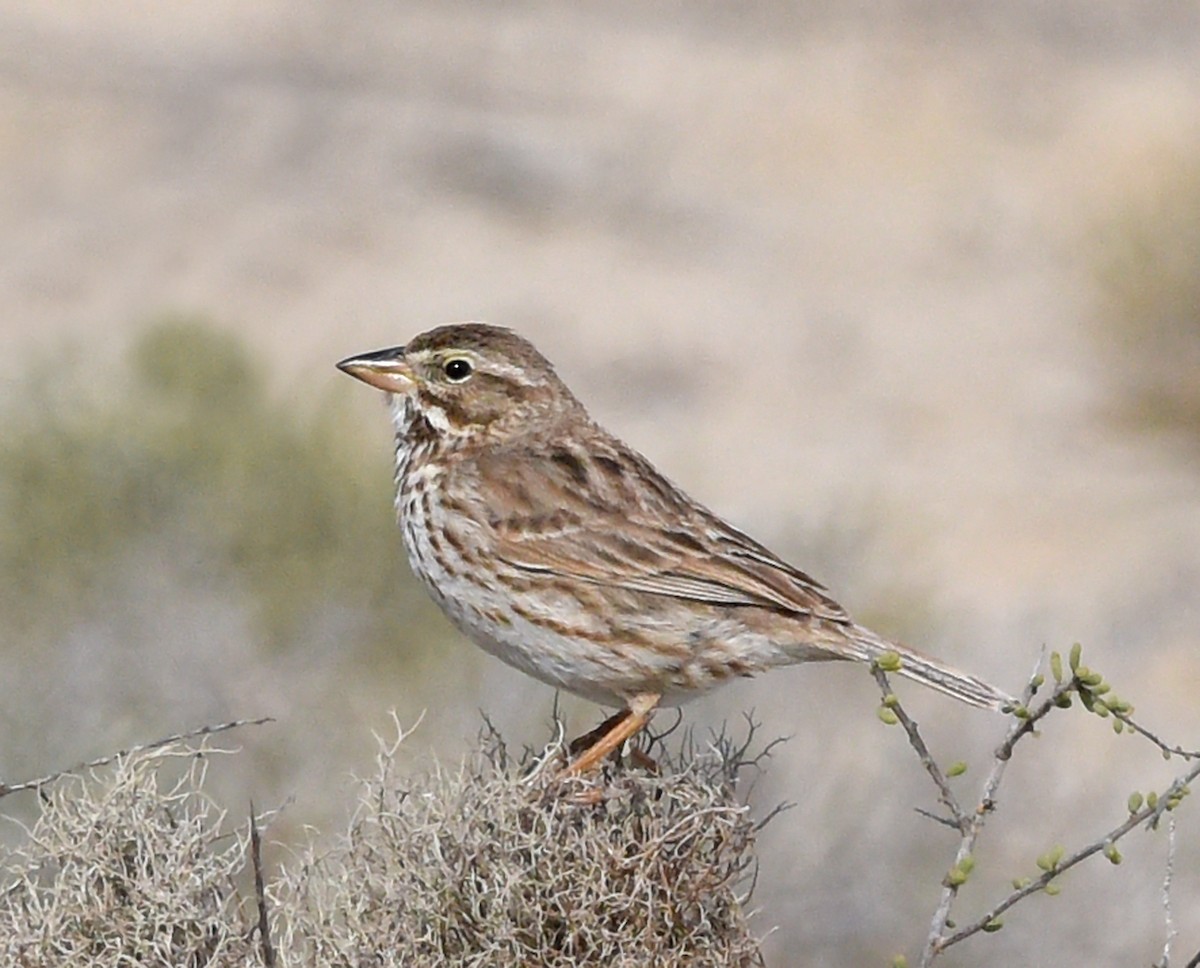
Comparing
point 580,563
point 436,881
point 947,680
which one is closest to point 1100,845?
point 436,881

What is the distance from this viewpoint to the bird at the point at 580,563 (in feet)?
18.7

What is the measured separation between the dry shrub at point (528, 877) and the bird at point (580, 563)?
2.50 ft

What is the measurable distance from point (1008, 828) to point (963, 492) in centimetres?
510

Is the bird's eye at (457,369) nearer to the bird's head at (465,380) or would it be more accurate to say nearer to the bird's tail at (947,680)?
the bird's head at (465,380)

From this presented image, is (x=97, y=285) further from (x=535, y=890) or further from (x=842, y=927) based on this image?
(x=535, y=890)

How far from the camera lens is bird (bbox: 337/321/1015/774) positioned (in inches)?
225

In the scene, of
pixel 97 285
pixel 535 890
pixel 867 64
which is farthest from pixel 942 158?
pixel 535 890

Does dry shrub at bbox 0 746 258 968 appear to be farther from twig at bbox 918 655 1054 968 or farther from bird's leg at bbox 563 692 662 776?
twig at bbox 918 655 1054 968

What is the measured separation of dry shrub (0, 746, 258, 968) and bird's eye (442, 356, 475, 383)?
185 centimetres

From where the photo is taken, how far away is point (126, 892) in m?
4.60

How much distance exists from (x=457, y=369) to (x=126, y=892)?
2071 mm

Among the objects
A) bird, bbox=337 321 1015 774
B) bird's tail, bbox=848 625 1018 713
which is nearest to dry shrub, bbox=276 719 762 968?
bird, bbox=337 321 1015 774

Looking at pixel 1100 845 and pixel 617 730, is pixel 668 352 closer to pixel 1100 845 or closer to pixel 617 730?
pixel 617 730

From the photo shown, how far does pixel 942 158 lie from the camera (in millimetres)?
18188
